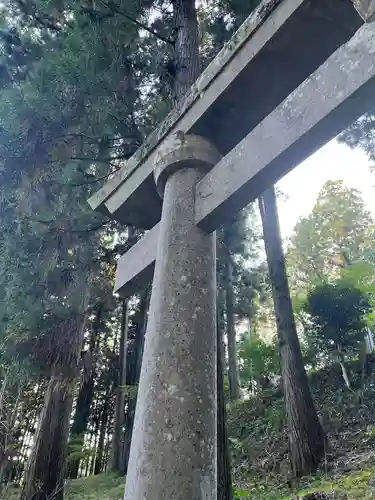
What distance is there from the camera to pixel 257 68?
1894 mm

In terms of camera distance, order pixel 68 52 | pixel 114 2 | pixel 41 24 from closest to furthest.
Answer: pixel 68 52 < pixel 114 2 < pixel 41 24

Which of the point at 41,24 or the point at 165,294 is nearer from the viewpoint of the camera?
the point at 165,294

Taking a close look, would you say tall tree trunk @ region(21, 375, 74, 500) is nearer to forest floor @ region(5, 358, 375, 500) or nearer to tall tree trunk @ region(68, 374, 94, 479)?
forest floor @ region(5, 358, 375, 500)

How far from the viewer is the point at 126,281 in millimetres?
2486

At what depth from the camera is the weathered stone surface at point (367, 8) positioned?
1.36 meters

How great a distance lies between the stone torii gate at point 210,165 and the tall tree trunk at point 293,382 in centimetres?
399

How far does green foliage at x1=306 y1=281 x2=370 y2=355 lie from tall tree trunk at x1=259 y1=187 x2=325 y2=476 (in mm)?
1749

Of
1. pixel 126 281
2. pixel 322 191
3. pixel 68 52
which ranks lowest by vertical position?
pixel 126 281

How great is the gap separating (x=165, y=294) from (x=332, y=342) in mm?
6943

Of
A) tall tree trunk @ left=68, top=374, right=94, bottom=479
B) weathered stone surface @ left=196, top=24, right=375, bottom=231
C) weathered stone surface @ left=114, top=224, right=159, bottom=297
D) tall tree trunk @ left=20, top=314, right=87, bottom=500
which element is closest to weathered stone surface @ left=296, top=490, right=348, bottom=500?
weathered stone surface @ left=114, top=224, right=159, bottom=297

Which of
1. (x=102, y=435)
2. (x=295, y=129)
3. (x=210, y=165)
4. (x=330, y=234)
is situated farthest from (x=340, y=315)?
(x=102, y=435)

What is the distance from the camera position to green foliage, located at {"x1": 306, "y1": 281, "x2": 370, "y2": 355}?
24.8ft

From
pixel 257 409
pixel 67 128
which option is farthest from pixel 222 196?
pixel 257 409

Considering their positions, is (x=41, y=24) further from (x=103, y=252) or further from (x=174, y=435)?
(x=174, y=435)
